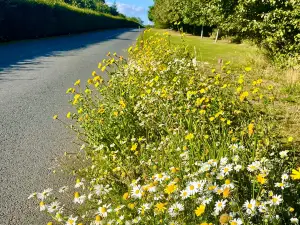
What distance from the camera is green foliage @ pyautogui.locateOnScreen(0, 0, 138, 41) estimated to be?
17.6 metres

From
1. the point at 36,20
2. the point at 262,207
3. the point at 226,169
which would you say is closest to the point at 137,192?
the point at 226,169

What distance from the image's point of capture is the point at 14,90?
689 cm

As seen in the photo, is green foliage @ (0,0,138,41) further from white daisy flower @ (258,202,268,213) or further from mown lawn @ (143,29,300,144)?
white daisy flower @ (258,202,268,213)

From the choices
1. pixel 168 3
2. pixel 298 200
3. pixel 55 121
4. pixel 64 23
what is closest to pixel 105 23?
pixel 168 3

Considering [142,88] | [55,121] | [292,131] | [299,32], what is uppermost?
[299,32]

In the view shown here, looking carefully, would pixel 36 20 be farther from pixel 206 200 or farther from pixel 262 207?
pixel 262 207

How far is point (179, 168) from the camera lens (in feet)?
8.09

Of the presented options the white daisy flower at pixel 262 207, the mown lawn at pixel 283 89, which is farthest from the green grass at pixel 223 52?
the white daisy flower at pixel 262 207

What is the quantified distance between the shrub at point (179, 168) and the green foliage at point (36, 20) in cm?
1502

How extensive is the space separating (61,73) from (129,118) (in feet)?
19.4

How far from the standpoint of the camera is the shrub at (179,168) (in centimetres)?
198

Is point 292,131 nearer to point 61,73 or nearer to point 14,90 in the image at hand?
point 14,90

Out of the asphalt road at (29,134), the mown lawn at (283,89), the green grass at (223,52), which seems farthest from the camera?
the green grass at (223,52)

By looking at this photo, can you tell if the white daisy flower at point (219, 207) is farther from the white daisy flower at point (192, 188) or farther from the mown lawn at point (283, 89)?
the mown lawn at point (283, 89)
